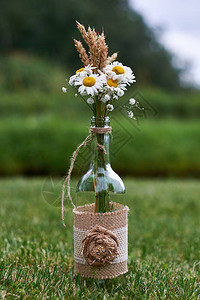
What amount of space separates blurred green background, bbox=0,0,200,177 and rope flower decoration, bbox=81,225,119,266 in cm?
45

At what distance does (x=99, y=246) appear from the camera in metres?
1.88

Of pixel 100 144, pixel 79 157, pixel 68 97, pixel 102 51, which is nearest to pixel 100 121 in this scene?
pixel 100 144

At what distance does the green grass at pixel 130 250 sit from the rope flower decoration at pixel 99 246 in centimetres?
13

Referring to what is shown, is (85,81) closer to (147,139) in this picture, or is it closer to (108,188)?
(108,188)

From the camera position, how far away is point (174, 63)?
2181cm

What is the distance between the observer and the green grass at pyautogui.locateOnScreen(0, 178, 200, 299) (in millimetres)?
1903

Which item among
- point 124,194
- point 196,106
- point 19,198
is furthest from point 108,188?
point 196,106

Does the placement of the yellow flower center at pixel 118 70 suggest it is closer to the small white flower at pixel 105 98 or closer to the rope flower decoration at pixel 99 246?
the small white flower at pixel 105 98

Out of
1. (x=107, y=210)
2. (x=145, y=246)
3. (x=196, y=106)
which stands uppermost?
(x=196, y=106)

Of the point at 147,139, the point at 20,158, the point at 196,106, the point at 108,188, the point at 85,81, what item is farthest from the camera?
the point at 196,106

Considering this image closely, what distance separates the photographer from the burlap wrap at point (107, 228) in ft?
6.35

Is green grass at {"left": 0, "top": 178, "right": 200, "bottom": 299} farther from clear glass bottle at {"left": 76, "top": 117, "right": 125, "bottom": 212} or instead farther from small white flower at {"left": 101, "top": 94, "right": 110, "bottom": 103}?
small white flower at {"left": 101, "top": 94, "right": 110, "bottom": 103}

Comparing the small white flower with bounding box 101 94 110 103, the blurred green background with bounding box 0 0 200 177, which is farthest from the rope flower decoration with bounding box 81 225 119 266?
the small white flower with bounding box 101 94 110 103

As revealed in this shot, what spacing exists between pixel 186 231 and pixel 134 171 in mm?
5057
